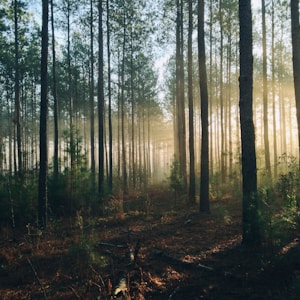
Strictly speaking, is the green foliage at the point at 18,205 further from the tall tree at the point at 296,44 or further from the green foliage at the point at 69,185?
the tall tree at the point at 296,44

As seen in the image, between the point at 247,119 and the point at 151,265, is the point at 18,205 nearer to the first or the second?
the point at 151,265

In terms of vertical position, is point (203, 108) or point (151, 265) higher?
point (203, 108)

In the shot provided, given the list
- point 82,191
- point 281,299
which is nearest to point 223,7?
point 82,191

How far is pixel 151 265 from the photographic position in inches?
236

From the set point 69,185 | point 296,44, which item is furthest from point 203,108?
point 69,185

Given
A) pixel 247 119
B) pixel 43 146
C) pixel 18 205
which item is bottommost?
pixel 18 205

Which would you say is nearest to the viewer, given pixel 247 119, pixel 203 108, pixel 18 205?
pixel 247 119

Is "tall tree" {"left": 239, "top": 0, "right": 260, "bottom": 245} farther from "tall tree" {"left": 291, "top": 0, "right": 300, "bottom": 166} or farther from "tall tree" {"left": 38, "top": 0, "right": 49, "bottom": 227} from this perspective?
"tall tree" {"left": 38, "top": 0, "right": 49, "bottom": 227}

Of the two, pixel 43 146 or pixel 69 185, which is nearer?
pixel 43 146

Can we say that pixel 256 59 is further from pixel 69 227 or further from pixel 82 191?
pixel 69 227

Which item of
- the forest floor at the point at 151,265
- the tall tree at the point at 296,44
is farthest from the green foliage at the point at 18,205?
the tall tree at the point at 296,44

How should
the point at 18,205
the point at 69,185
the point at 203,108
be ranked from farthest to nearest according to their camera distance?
the point at 69,185 → the point at 203,108 → the point at 18,205

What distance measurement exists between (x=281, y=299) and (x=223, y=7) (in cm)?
1650

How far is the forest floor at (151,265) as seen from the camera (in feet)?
15.1
